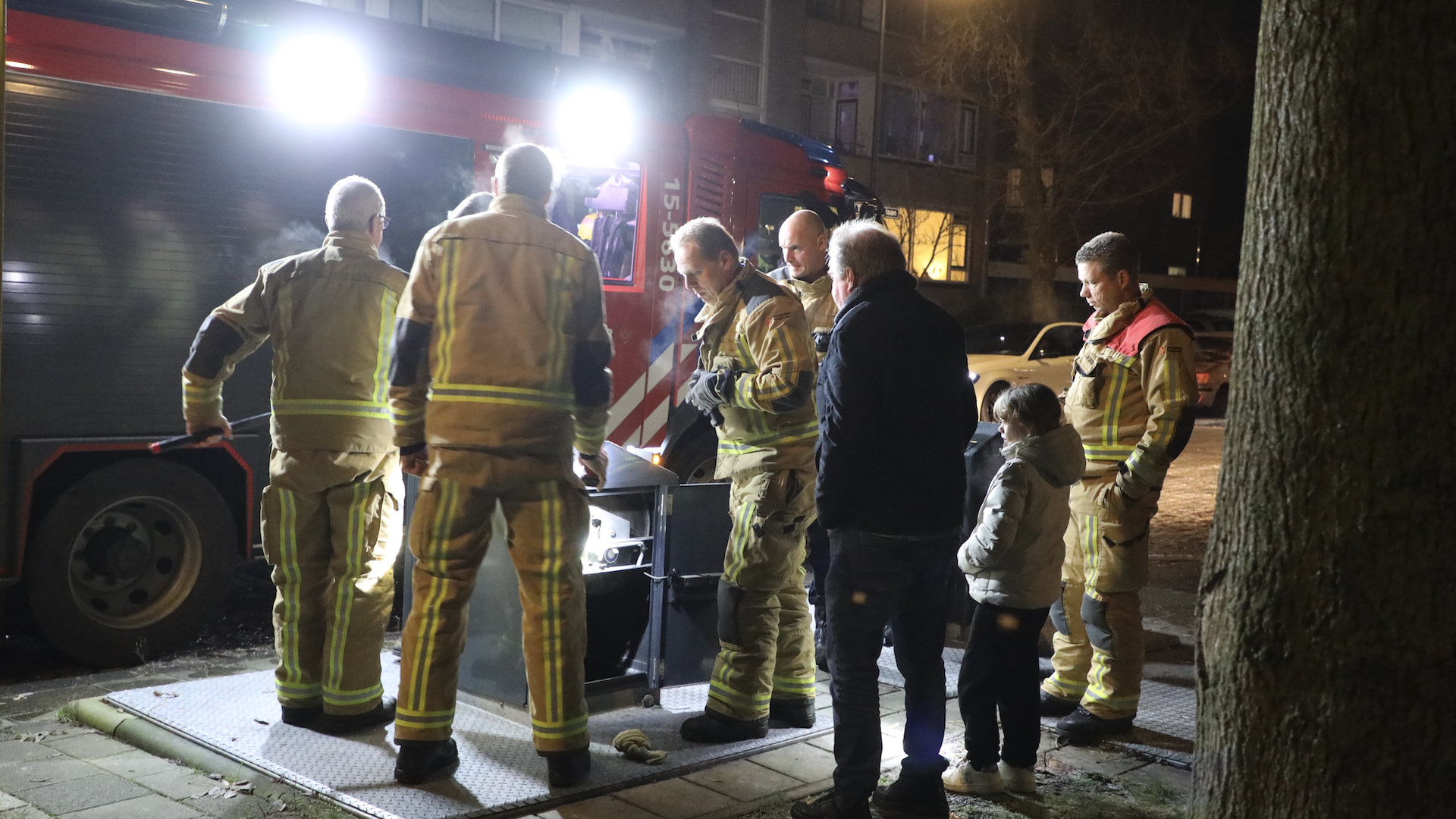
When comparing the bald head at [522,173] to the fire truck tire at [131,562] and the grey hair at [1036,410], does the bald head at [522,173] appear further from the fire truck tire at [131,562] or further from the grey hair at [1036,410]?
the fire truck tire at [131,562]

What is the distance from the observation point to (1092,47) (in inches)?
1077

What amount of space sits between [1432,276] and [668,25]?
22.8m

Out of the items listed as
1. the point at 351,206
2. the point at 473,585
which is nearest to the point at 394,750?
the point at 473,585

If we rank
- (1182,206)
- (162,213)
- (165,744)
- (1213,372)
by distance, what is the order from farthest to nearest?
(1182,206)
(1213,372)
(162,213)
(165,744)

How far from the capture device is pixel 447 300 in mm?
4238

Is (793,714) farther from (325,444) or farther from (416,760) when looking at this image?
(325,444)

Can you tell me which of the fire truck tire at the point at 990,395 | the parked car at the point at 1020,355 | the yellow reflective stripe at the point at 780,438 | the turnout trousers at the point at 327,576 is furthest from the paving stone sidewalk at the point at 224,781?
the parked car at the point at 1020,355

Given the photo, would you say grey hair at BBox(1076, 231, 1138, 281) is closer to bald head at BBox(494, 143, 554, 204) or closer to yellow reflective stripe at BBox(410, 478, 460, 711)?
bald head at BBox(494, 143, 554, 204)

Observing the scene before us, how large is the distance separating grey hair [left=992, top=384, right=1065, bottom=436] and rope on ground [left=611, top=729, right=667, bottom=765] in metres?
1.79

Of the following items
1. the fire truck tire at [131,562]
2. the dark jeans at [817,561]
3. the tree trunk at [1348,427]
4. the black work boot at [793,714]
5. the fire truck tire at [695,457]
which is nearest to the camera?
the tree trunk at [1348,427]

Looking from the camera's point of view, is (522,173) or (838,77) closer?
(522,173)

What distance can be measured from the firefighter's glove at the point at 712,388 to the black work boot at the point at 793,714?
125 cm

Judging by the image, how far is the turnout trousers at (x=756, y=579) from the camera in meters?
4.88

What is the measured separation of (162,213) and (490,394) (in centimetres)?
276
